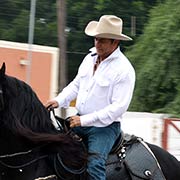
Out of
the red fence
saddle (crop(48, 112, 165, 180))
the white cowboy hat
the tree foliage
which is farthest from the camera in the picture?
the tree foliage

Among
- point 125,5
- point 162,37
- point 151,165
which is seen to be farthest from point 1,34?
point 151,165

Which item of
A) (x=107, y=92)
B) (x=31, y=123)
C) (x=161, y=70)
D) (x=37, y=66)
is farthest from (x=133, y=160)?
(x=37, y=66)

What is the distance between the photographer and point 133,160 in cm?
564

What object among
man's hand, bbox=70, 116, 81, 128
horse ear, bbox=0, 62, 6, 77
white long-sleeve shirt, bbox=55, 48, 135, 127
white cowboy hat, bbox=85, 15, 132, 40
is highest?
white cowboy hat, bbox=85, 15, 132, 40

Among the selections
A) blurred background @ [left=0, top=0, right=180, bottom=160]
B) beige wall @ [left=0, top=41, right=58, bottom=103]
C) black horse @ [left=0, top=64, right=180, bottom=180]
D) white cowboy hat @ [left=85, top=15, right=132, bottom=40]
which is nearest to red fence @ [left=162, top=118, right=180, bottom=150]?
blurred background @ [left=0, top=0, right=180, bottom=160]

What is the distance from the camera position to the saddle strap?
5.59 metres

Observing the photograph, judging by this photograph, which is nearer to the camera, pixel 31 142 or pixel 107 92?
pixel 31 142

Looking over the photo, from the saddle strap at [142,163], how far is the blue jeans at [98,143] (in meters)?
0.29

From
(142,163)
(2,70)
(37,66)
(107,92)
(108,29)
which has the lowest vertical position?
(37,66)

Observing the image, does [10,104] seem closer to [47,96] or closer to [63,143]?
[63,143]

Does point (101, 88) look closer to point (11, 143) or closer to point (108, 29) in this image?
point (108, 29)

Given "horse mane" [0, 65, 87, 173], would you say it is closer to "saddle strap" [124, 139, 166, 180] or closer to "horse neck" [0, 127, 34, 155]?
"horse neck" [0, 127, 34, 155]

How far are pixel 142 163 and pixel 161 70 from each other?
12701mm

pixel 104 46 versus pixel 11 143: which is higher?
pixel 104 46
